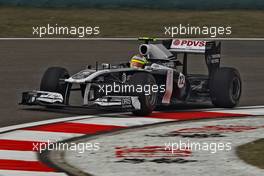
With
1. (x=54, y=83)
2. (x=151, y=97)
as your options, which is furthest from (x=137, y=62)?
(x=54, y=83)

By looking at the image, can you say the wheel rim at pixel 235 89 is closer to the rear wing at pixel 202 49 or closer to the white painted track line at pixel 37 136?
the rear wing at pixel 202 49

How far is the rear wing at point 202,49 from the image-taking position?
15006 millimetres

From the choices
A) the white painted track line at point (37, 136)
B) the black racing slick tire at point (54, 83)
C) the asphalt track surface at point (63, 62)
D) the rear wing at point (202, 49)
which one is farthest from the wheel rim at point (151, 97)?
the white painted track line at point (37, 136)

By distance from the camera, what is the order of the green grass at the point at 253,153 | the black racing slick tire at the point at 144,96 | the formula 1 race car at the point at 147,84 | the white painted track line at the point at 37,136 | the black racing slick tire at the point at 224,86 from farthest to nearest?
1. the black racing slick tire at the point at 224,86
2. the formula 1 race car at the point at 147,84
3. the black racing slick tire at the point at 144,96
4. the white painted track line at the point at 37,136
5. the green grass at the point at 253,153

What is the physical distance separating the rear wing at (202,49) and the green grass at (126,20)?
1459 centimetres

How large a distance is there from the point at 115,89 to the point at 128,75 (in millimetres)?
559

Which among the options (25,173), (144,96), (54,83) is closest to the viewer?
(25,173)

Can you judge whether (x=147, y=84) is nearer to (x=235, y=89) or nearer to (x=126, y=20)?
(x=235, y=89)

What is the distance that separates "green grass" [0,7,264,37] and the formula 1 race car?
49.8ft

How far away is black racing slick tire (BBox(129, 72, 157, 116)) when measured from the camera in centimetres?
1328

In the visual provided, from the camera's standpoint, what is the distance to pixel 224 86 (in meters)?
14.3

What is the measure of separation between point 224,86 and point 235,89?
44cm

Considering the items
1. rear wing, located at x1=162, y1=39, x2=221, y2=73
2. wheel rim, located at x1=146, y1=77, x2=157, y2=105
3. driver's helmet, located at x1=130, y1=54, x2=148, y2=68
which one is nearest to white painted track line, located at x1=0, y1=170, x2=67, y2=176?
wheel rim, located at x1=146, y1=77, x2=157, y2=105

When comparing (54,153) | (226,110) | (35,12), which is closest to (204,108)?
(226,110)
